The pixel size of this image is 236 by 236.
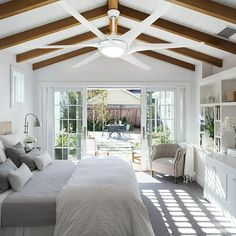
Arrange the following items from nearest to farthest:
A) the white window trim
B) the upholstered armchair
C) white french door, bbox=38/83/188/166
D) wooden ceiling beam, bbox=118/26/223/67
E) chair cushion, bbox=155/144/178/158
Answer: the white window trim → wooden ceiling beam, bbox=118/26/223/67 → the upholstered armchair → chair cushion, bbox=155/144/178/158 → white french door, bbox=38/83/188/166

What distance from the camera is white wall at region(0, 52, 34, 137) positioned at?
4653 mm

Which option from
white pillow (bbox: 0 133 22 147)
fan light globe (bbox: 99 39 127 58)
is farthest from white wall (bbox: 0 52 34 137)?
fan light globe (bbox: 99 39 127 58)

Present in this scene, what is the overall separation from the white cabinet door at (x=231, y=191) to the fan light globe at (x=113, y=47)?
2078 millimetres

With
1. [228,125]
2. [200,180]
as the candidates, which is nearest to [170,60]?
[228,125]

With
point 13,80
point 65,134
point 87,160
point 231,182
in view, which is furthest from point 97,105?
point 231,182

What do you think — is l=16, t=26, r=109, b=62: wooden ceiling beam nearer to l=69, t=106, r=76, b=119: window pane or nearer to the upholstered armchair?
l=69, t=106, r=76, b=119: window pane

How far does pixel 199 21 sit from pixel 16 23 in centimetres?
254

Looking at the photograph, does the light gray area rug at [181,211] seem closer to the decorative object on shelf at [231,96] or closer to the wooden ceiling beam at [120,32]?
the decorative object on shelf at [231,96]

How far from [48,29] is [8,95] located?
1.46 m

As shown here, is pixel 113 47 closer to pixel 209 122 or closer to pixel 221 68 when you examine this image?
pixel 221 68

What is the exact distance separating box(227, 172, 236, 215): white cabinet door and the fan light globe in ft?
6.82

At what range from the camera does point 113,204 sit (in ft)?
8.61

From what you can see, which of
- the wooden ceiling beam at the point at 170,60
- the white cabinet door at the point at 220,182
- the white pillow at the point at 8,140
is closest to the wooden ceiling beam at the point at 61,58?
the wooden ceiling beam at the point at 170,60

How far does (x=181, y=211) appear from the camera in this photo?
4.07 m
